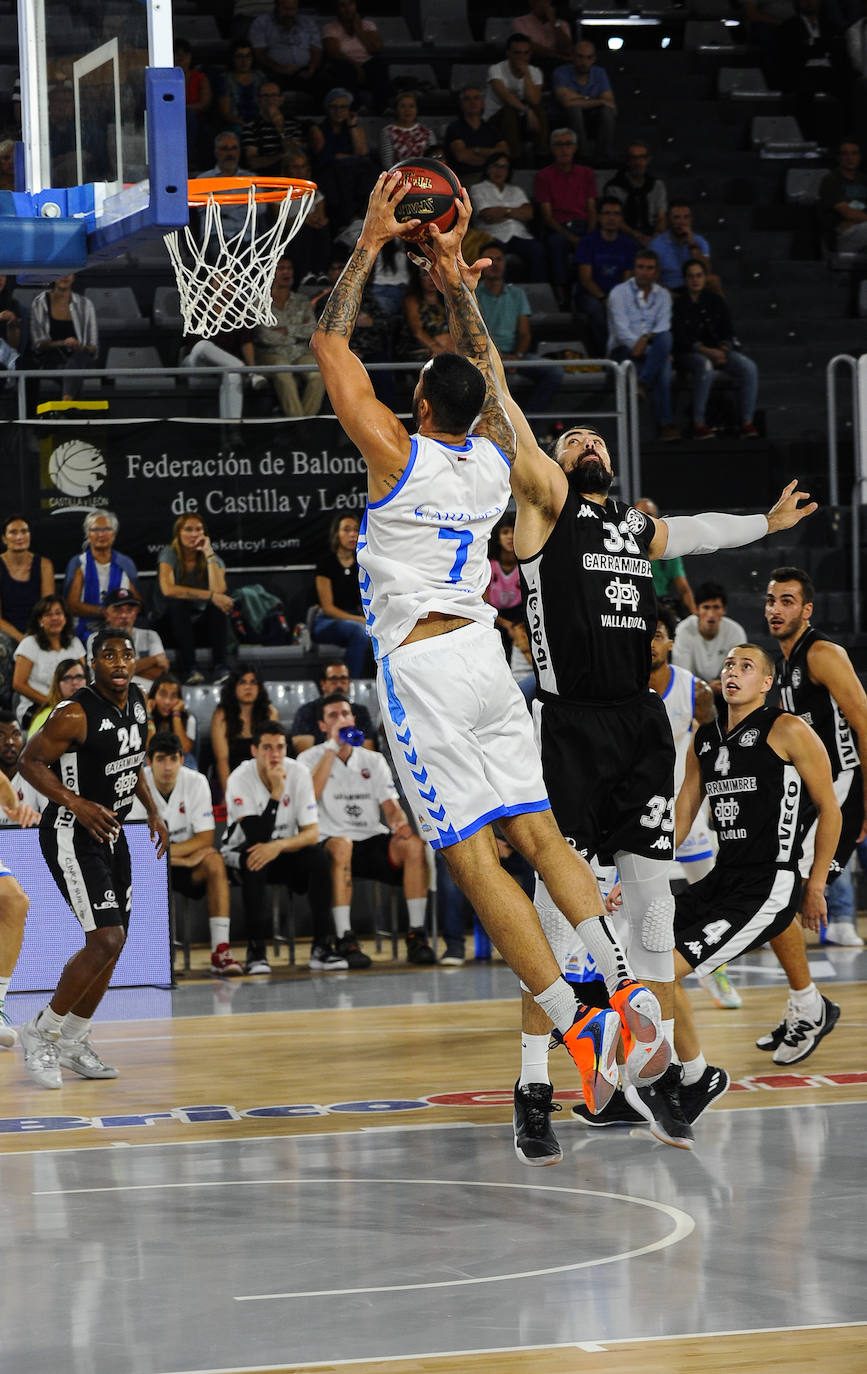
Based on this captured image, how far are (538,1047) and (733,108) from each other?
52.5 ft

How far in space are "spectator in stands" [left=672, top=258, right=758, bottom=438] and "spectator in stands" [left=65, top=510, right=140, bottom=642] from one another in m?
5.65

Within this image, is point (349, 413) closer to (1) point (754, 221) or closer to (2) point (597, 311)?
(2) point (597, 311)

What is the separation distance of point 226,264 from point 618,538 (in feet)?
12.8

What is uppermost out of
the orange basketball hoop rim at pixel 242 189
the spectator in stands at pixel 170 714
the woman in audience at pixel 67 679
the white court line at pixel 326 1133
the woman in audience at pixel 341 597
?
the orange basketball hoop rim at pixel 242 189

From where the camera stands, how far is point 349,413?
5.26 metres

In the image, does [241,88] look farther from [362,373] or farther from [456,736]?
[456,736]

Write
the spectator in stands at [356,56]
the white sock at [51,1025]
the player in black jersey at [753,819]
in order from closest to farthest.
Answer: the player in black jersey at [753,819] → the white sock at [51,1025] → the spectator in stands at [356,56]

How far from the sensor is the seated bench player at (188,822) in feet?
38.2

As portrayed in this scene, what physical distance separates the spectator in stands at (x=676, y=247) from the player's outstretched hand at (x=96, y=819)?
10073 millimetres

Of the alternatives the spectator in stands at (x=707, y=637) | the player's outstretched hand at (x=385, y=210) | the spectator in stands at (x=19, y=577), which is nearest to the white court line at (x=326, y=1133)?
the player's outstretched hand at (x=385, y=210)

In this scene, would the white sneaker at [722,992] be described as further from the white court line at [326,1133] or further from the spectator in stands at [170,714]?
the spectator in stands at [170,714]

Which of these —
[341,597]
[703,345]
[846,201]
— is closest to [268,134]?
[703,345]

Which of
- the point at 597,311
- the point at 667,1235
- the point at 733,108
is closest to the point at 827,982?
the point at 667,1235

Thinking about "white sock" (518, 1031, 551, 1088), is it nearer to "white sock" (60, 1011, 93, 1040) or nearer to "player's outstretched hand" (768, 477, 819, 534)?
"player's outstretched hand" (768, 477, 819, 534)
